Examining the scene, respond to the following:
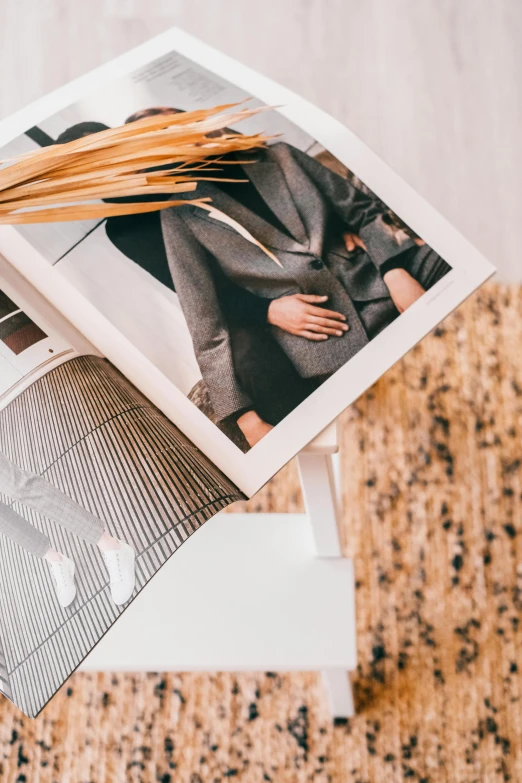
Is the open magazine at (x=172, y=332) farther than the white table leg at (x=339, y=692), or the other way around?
the white table leg at (x=339, y=692)

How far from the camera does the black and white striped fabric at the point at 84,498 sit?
33 centimetres

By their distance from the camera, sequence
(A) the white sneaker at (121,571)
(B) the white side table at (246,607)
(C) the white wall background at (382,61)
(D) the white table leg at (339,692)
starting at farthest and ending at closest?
(C) the white wall background at (382,61) → (D) the white table leg at (339,692) → (B) the white side table at (246,607) → (A) the white sneaker at (121,571)

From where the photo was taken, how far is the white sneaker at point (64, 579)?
1.09ft

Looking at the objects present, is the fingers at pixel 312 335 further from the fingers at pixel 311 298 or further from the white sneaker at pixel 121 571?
the white sneaker at pixel 121 571

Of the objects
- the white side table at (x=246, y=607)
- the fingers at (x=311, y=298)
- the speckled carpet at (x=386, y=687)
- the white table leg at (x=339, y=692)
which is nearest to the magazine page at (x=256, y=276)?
the fingers at (x=311, y=298)

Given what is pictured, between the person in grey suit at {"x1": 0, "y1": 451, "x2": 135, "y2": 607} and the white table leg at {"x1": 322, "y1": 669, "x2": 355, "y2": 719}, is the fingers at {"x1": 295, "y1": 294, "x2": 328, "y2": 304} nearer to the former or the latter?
the person in grey suit at {"x1": 0, "y1": 451, "x2": 135, "y2": 607}

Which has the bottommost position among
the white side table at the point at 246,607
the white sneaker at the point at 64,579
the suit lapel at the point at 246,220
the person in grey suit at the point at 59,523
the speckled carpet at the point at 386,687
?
the speckled carpet at the point at 386,687

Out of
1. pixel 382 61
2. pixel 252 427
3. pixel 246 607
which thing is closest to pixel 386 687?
pixel 246 607

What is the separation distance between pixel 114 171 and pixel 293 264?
123mm

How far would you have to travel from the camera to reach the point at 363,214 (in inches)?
17.6

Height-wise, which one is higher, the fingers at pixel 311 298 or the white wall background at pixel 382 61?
the white wall background at pixel 382 61

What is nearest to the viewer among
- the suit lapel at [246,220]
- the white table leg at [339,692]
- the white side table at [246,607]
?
the suit lapel at [246,220]

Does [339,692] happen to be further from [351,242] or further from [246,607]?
[351,242]

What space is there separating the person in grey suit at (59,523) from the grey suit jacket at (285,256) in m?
0.10
